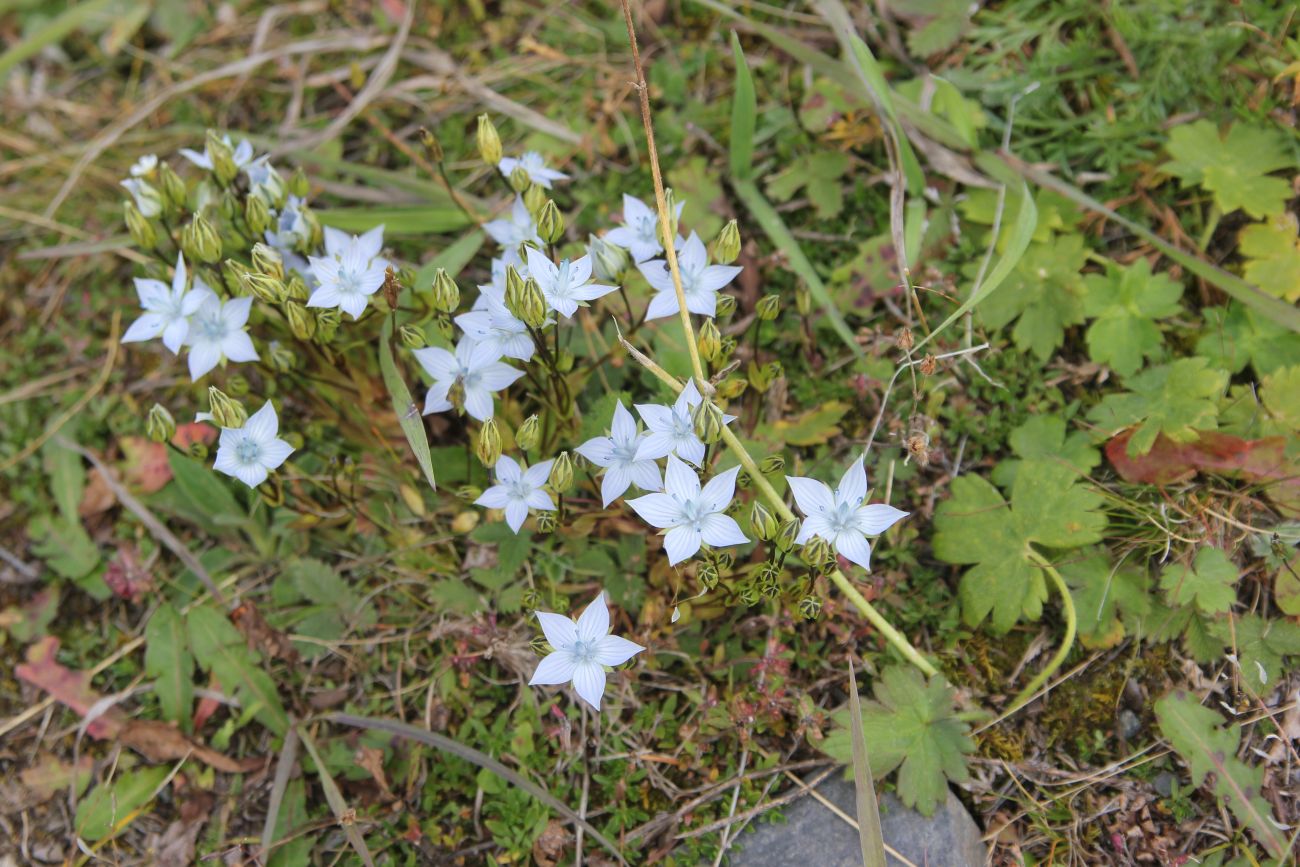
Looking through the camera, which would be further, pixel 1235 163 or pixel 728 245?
pixel 1235 163

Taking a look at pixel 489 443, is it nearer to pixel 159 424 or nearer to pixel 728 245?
pixel 728 245

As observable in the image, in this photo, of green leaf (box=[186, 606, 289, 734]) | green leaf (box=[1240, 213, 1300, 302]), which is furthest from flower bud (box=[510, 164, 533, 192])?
green leaf (box=[1240, 213, 1300, 302])

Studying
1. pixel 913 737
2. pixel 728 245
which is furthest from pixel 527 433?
pixel 913 737

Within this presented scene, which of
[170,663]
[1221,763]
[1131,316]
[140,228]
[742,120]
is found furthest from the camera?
[742,120]

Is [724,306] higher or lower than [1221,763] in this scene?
higher

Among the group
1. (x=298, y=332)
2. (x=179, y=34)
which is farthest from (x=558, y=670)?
(x=179, y=34)

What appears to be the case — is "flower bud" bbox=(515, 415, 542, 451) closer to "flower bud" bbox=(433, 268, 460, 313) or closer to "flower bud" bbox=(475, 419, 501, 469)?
"flower bud" bbox=(475, 419, 501, 469)

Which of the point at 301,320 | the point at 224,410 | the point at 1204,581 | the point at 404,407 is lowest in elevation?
the point at 1204,581
